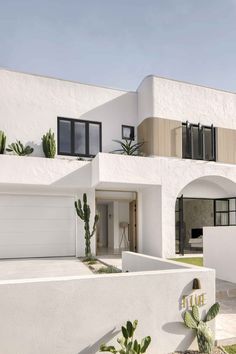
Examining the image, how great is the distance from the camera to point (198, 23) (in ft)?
37.8

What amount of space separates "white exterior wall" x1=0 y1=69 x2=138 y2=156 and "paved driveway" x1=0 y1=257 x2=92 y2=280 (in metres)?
5.41

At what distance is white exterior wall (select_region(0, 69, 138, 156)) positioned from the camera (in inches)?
554

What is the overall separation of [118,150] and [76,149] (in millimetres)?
2161

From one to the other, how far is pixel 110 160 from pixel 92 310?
8.46m

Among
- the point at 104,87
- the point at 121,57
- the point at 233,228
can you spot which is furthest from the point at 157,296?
the point at 104,87

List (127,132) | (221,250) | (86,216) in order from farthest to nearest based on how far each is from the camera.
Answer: (127,132) → (86,216) → (221,250)

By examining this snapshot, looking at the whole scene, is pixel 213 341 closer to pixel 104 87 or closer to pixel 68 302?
pixel 68 302

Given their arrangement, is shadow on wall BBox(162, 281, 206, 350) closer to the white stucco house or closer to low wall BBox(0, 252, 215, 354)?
low wall BBox(0, 252, 215, 354)

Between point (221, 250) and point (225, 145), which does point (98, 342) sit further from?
point (225, 145)

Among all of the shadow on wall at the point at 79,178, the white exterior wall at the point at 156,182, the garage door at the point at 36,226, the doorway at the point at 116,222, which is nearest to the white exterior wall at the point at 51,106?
the shadow on wall at the point at 79,178

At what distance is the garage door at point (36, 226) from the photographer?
1345cm

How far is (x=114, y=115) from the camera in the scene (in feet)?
52.2

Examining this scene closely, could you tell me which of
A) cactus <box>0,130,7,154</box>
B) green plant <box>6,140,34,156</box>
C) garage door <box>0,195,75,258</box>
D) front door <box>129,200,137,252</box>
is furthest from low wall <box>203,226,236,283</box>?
cactus <box>0,130,7,154</box>

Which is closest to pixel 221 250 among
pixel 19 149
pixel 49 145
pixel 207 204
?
pixel 49 145
